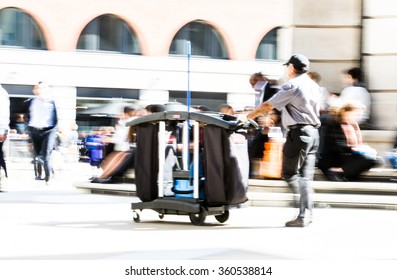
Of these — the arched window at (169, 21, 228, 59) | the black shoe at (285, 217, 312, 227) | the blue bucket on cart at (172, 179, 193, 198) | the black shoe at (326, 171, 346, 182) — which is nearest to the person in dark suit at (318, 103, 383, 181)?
the black shoe at (326, 171, 346, 182)

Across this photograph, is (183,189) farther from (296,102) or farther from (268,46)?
(268,46)

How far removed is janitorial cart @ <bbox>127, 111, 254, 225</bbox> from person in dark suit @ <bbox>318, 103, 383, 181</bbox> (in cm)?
291

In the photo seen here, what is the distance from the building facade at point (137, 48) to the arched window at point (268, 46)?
0.05 meters

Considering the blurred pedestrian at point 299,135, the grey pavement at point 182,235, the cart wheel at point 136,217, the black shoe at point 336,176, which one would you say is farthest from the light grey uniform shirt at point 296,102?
the black shoe at point 336,176

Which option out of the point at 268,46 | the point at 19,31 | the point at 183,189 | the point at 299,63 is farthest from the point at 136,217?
the point at 268,46

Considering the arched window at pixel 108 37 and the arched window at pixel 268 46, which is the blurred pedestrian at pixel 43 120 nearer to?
the arched window at pixel 108 37

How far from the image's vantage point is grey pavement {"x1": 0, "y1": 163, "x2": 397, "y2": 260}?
23.5ft

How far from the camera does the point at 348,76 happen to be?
12.5 meters

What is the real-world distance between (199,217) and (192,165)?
1.86 ft

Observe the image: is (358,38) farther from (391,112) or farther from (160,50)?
(160,50)

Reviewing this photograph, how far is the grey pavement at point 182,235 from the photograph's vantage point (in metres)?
7.16

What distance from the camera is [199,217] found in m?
9.23

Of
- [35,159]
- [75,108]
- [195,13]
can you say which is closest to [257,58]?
[195,13]

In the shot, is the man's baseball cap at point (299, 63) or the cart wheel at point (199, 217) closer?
the cart wheel at point (199, 217)
